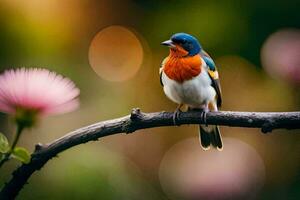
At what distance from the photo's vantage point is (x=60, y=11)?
9.07 feet

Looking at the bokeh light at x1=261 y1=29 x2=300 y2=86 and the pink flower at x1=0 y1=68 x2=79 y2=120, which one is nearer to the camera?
the pink flower at x1=0 y1=68 x2=79 y2=120

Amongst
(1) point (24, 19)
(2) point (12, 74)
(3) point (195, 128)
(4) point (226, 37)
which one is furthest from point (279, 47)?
(2) point (12, 74)

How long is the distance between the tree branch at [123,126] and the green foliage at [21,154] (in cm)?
7

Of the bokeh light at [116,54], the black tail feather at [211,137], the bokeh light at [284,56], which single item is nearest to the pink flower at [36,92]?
the black tail feather at [211,137]

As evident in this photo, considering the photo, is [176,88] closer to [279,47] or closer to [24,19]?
[279,47]

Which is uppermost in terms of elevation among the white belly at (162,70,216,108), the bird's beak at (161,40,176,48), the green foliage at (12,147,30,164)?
the bird's beak at (161,40,176,48)

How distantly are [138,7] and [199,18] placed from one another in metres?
0.35

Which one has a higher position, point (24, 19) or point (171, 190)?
point (24, 19)

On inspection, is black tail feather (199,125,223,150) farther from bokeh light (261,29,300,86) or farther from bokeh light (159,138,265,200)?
bokeh light (159,138,265,200)

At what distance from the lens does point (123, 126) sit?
103 centimetres

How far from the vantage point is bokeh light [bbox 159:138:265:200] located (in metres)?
2.67

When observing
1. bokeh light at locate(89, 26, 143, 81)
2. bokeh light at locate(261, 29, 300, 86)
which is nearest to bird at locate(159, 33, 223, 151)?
bokeh light at locate(261, 29, 300, 86)

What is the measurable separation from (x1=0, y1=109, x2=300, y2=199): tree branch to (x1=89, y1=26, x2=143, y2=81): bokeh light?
183cm

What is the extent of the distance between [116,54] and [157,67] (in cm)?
32
